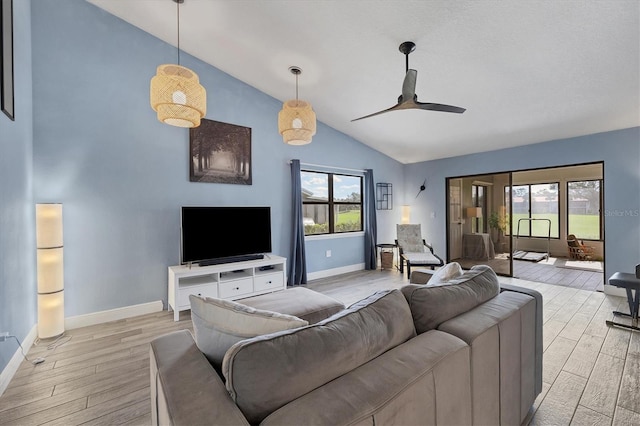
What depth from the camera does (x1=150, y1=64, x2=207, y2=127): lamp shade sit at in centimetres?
227

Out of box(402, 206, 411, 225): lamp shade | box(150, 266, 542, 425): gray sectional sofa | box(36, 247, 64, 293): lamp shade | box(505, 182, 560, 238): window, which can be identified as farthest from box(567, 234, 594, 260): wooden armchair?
box(36, 247, 64, 293): lamp shade

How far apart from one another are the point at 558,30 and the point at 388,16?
4.83 ft

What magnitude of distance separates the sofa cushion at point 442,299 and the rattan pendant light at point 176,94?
2192mm

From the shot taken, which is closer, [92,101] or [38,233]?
[38,233]

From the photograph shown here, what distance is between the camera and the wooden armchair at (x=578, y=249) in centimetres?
641

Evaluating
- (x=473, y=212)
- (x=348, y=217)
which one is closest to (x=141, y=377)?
(x=348, y=217)

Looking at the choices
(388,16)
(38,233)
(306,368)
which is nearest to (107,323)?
(38,233)

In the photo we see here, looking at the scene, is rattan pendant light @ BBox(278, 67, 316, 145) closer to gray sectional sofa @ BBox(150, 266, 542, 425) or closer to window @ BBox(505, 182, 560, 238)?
gray sectional sofa @ BBox(150, 266, 542, 425)

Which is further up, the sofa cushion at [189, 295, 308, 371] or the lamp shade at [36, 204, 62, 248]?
the lamp shade at [36, 204, 62, 248]

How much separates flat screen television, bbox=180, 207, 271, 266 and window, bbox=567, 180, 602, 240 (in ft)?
24.4

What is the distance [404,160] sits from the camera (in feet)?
21.6

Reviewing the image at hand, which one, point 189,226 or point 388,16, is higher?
point 388,16

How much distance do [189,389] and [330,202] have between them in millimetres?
4668

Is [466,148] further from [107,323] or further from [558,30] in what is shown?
[107,323]
